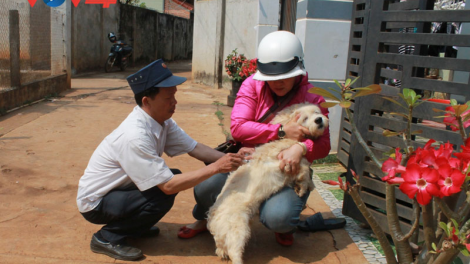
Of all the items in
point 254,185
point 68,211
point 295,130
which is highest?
point 295,130

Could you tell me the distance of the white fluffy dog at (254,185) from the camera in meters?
2.79

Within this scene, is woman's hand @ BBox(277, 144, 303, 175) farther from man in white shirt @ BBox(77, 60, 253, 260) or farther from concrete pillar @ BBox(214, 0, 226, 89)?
concrete pillar @ BBox(214, 0, 226, 89)

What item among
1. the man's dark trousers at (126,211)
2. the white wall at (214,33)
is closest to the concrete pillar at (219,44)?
the white wall at (214,33)

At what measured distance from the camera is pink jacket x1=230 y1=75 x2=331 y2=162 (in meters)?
3.08

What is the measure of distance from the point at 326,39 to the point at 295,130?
2.68 m

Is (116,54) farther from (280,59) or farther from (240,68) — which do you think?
(280,59)

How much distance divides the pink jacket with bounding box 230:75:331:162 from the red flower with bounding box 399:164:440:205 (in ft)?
4.51

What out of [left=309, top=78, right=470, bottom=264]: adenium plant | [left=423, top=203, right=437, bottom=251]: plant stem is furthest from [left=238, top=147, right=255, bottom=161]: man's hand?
[left=423, top=203, right=437, bottom=251]: plant stem

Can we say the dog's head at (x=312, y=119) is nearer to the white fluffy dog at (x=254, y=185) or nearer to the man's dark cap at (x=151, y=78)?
the white fluffy dog at (x=254, y=185)

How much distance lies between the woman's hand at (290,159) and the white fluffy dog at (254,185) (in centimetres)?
4

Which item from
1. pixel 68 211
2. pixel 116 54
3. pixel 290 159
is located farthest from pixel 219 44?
pixel 290 159

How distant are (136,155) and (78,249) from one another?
34.6 inches

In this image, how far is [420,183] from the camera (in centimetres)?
165

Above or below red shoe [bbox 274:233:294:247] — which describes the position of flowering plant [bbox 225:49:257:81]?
above
